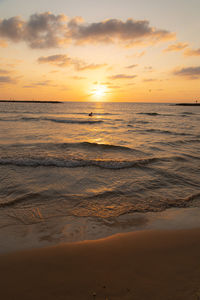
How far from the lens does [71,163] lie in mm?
8125

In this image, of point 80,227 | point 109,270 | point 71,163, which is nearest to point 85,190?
point 80,227

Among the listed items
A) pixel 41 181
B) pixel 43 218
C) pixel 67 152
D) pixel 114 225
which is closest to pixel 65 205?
pixel 43 218

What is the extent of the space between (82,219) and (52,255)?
119 cm

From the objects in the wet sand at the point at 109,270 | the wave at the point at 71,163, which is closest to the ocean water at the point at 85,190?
the wave at the point at 71,163

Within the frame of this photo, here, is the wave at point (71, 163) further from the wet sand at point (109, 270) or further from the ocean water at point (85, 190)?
the wet sand at point (109, 270)

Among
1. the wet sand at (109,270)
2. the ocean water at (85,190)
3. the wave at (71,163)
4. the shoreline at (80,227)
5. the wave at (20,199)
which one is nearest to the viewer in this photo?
the wet sand at (109,270)

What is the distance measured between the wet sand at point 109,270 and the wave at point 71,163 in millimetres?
4722

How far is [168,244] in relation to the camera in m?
3.25

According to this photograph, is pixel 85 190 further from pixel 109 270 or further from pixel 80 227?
pixel 109 270

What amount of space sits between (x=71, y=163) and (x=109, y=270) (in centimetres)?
581

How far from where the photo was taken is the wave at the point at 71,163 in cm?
785

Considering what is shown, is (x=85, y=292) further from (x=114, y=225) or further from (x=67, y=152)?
(x=67, y=152)

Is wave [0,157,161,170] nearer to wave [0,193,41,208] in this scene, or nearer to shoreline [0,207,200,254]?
wave [0,193,41,208]

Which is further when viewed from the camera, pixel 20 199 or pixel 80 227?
pixel 20 199
